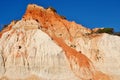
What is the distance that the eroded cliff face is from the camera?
239 feet

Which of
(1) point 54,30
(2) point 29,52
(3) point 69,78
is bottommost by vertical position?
(3) point 69,78

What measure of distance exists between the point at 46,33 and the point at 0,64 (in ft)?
34.1

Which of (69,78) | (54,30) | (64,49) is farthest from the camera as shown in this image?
(54,30)

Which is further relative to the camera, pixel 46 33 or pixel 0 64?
pixel 46 33

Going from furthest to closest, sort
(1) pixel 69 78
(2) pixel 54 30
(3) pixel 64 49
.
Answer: (2) pixel 54 30 < (3) pixel 64 49 < (1) pixel 69 78

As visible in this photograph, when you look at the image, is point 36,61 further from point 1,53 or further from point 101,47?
point 101,47

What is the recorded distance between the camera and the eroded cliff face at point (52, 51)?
72875mm

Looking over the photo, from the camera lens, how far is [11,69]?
240 ft

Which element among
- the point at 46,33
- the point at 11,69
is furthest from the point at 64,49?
the point at 11,69

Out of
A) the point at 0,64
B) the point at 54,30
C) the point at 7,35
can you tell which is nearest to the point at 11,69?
the point at 0,64

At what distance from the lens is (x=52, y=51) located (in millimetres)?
74500

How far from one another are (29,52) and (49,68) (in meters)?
4.90

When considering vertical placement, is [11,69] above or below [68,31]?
below

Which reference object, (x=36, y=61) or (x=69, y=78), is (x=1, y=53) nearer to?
(x=36, y=61)
